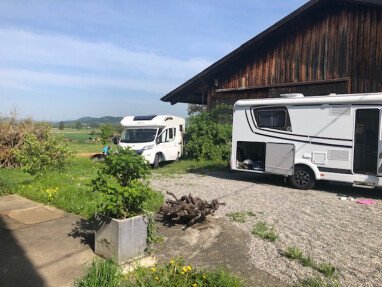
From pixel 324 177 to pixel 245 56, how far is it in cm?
1011

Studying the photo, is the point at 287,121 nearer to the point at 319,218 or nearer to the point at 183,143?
the point at 319,218

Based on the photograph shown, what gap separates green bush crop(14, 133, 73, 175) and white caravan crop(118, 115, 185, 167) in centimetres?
534

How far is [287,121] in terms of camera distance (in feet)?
34.2

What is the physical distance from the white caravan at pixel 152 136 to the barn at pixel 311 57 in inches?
166

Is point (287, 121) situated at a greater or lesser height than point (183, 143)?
greater

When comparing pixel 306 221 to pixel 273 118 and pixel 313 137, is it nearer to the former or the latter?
pixel 313 137

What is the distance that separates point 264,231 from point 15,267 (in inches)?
158

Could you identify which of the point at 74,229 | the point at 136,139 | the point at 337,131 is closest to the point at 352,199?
the point at 337,131

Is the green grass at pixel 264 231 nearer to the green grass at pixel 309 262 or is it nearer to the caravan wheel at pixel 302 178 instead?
the green grass at pixel 309 262

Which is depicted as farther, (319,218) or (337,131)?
(337,131)

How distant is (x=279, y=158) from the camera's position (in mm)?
10516

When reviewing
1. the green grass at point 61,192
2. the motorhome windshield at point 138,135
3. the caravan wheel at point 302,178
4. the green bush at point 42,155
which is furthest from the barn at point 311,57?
the green bush at point 42,155

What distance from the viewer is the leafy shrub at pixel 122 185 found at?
15.2ft

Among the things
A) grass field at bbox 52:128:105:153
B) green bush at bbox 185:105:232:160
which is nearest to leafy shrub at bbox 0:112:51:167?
grass field at bbox 52:128:105:153
